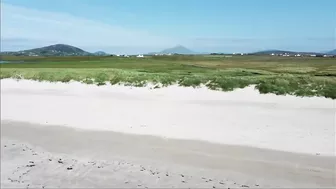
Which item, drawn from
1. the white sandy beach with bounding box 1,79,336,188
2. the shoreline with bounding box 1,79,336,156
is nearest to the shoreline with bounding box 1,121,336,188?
the white sandy beach with bounding box 1,79,336,188

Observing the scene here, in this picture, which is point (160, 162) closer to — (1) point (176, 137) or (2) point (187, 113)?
(1) point (176, 137)

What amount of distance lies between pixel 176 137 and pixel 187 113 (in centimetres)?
257

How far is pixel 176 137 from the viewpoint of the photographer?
7.52m

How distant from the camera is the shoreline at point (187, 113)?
7477 mm

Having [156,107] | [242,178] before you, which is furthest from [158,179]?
[156,107]

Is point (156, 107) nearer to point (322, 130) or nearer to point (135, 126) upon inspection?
point (135, 126)

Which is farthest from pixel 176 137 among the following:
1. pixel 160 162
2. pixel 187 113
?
pixel 187 113

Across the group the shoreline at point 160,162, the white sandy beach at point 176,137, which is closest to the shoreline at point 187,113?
the white sandy beach at point 176,137

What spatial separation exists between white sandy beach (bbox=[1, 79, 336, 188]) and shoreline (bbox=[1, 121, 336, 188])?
0.02m

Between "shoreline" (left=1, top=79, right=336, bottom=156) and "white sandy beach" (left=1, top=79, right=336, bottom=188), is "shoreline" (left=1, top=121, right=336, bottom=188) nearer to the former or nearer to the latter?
"white sandy beach" (left=1, top=79, right=336, bottom=188)

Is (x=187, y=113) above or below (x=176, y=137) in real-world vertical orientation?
above

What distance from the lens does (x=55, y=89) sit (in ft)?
45.8

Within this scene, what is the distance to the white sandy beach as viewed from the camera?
5.19 m

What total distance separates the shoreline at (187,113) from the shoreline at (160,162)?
0.55 meters
